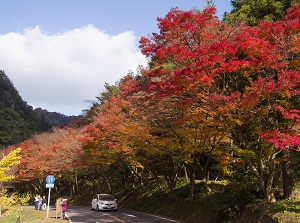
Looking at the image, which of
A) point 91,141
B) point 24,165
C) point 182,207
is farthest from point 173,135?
point 24,165

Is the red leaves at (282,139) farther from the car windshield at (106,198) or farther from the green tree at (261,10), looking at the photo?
the car windshield at (106,198)

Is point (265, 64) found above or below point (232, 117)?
above

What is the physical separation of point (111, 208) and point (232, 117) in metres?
17.5

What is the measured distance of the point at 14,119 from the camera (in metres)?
79.9

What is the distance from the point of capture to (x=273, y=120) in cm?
1288

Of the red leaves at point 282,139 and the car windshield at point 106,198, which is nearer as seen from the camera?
the red leaves at point 282,139

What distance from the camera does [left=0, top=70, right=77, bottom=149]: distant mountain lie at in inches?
2852

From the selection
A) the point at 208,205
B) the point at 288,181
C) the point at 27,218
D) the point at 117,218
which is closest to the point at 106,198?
the point at 27,218

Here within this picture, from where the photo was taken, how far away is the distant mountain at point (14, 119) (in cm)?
7244

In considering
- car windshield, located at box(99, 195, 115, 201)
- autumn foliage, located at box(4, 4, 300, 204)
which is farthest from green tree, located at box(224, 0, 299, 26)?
car windshield, located at box(99, 195, 115, 201)

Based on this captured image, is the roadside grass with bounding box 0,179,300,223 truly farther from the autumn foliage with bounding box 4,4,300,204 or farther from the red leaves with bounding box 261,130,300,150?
the red leaves with bounding box 261,130,300,150

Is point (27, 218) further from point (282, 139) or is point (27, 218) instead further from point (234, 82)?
point (282, 139)

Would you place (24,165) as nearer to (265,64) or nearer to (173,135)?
(173,135)

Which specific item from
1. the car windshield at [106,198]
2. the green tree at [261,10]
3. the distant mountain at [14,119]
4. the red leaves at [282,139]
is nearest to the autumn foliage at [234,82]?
the red leaves at [282,139]
